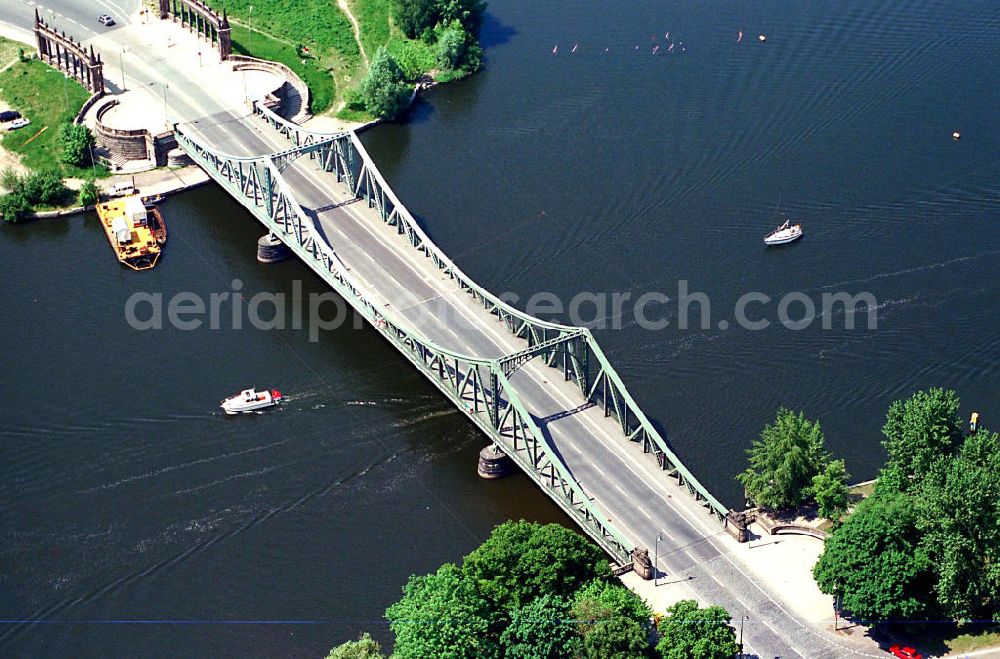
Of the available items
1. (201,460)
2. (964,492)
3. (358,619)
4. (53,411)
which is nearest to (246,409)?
(201,460)

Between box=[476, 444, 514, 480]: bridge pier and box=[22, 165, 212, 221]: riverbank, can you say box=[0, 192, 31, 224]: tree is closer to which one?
box=[22, 165, 212, 221]: riverbank

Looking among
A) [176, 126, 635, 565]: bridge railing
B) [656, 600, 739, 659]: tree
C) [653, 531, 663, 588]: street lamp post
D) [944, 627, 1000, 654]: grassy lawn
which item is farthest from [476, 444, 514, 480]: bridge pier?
[944, 627, 1000, 654]: grassy lawn

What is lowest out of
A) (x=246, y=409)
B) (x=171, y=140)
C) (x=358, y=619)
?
(x=358, y=619)

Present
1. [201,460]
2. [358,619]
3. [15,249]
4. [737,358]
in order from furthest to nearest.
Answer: [15,249], [737,358], [201,460], [358,619]

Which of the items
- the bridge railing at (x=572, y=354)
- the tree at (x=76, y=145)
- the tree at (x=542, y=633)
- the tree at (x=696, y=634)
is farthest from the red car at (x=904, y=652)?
the tree at (x=76, y=145)

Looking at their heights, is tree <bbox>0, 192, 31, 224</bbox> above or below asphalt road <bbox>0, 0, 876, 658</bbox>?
above

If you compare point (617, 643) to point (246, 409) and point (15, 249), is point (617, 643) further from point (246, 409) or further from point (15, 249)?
point (15, 249)

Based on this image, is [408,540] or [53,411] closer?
[408,540]

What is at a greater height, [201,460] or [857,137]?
[857,137]
